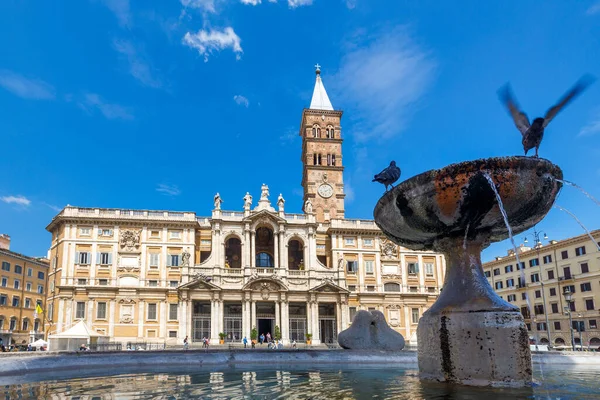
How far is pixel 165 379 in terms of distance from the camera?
10.7m

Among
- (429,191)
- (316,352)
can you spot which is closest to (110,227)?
(316,352)

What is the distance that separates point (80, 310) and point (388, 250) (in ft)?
105

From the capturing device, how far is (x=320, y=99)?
2687 inches

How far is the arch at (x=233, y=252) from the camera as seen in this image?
50875mm

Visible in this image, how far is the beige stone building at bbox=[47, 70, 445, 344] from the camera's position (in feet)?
149

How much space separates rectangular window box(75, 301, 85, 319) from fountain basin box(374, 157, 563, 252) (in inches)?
1695

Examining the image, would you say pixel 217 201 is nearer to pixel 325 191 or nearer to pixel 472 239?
pixel 325 191

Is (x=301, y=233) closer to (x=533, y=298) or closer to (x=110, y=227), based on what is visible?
(x=110, y=227)

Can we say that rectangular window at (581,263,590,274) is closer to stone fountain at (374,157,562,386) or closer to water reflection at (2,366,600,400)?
water reflection at (2,366,600,400)

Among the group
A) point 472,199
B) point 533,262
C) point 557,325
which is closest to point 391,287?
point 557,325

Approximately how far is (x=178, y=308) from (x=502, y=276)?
4441cm

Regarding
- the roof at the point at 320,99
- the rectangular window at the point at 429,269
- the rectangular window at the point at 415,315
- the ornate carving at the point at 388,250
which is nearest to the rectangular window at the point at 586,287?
the rectangular window at the point at 429,269

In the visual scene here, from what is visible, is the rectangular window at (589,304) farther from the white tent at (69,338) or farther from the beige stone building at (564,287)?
the white tent at (69,338)

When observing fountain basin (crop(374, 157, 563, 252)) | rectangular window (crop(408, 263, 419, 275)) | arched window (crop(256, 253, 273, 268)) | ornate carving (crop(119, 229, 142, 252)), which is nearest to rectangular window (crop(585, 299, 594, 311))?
rectangular window (crop(408, 263, 419, 275))
